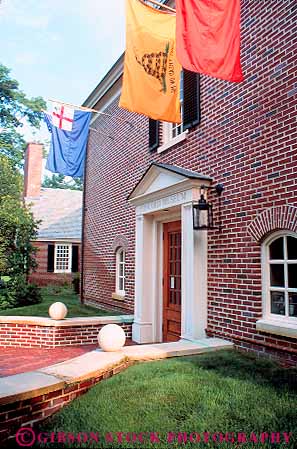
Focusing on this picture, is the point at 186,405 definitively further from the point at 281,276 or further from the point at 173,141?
the point at 173,141

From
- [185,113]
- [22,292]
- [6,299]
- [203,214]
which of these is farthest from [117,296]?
[185,113]

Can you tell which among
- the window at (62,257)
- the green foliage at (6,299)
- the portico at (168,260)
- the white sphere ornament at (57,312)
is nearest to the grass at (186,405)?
the portico at (168,260)

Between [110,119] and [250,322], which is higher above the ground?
[110,119]

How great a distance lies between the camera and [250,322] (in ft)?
16.8

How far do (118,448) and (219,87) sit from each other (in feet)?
17.5

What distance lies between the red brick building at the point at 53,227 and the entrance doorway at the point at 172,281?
1260cm

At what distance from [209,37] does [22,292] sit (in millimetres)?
9707

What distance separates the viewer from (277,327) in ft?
15.0

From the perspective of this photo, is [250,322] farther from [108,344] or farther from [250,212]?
[108,344]

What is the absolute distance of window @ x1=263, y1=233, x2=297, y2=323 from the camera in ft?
15.2

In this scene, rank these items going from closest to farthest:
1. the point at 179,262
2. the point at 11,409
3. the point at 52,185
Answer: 1. the point at 11,409
2. the point at 179,262
3. the point at 52,185

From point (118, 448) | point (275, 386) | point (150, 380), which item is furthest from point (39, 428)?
point (275, 386)

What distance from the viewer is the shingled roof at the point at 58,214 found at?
72.0 ft

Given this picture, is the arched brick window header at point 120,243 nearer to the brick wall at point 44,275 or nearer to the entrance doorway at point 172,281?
the entrance doorway at point 172,281
